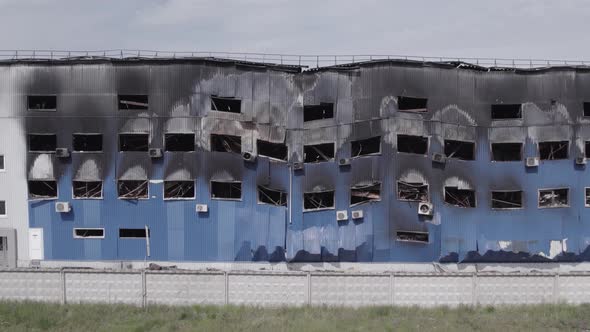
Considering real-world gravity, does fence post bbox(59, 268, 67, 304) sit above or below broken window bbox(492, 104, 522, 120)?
below

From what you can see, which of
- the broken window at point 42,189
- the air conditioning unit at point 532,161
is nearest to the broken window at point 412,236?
the air conditioning unit at point 532,161

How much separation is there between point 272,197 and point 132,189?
25.7ft

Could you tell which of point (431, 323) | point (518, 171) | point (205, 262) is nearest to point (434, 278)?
point (431, 323)

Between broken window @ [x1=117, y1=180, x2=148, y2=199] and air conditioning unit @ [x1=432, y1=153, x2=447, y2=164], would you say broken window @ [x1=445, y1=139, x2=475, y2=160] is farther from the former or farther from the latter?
broken window @ [x1=117, y1=180, x2=148, y2=199]

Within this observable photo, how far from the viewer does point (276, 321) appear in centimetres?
1816

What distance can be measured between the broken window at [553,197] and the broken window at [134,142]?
2211 cm

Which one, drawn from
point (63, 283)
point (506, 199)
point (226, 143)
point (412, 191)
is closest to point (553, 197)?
point (506, 199)

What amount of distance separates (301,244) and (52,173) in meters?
14.3

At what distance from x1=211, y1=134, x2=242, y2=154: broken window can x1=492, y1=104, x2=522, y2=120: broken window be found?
47.3 feet

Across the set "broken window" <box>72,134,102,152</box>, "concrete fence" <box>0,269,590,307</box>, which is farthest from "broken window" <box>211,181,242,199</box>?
"concrete fence" <box>0,269,590,307</box>

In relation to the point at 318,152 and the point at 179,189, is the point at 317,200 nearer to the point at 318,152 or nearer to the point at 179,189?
the point at 318,152

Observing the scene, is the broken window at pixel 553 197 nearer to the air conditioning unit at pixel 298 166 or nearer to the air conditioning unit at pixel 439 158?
the air conditioning unit at pixel 439 158

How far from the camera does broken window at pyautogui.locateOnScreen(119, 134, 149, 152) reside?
97.5 feet

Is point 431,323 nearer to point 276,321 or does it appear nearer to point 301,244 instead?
point 276,321
